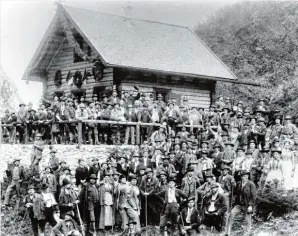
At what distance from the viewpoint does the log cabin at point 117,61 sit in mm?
19062

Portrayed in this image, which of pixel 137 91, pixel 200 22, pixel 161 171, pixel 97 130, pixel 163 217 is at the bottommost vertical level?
pixel 163 217

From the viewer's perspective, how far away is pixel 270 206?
1097cm

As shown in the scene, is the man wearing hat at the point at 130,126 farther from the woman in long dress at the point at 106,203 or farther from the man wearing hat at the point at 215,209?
the man wearing hat at the point at 215,209

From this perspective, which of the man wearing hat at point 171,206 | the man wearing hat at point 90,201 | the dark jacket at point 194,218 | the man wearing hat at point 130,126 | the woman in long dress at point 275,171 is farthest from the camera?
the man wearing hat at point 130,126

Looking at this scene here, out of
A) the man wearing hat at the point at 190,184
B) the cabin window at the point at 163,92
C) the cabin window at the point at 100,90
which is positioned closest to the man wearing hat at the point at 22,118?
the cabin window at the point at 100,90

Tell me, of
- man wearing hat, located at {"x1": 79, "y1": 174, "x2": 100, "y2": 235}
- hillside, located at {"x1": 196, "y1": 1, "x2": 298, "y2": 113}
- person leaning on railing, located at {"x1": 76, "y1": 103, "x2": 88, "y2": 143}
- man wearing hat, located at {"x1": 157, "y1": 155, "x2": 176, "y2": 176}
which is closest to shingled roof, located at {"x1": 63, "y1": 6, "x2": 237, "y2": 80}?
person leaning on railing, located at {"x1": 76, "y1": 103, "x2": 88, "y2": 143}

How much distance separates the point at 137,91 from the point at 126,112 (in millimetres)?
2848

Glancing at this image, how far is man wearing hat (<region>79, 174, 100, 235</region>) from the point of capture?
11.3 m

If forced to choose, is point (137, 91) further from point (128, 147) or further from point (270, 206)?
point (270, 206)

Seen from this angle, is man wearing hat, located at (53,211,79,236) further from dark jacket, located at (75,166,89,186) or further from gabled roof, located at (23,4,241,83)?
gabled roof, located at (23,4,241,83)

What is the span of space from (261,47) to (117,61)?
45.5ft

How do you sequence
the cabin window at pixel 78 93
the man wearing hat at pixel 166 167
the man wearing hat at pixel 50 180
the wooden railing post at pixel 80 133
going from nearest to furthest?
1. the man wearing hat at pixel 166 167
2. the man wearing hat at pixel 50 180
3. the wooden railing post at pixel 80 133
4. the cabin window at pixel 78 93

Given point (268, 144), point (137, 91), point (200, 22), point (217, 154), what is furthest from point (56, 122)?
point (200, 22)

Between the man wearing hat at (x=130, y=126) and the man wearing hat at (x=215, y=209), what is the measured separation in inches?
211
